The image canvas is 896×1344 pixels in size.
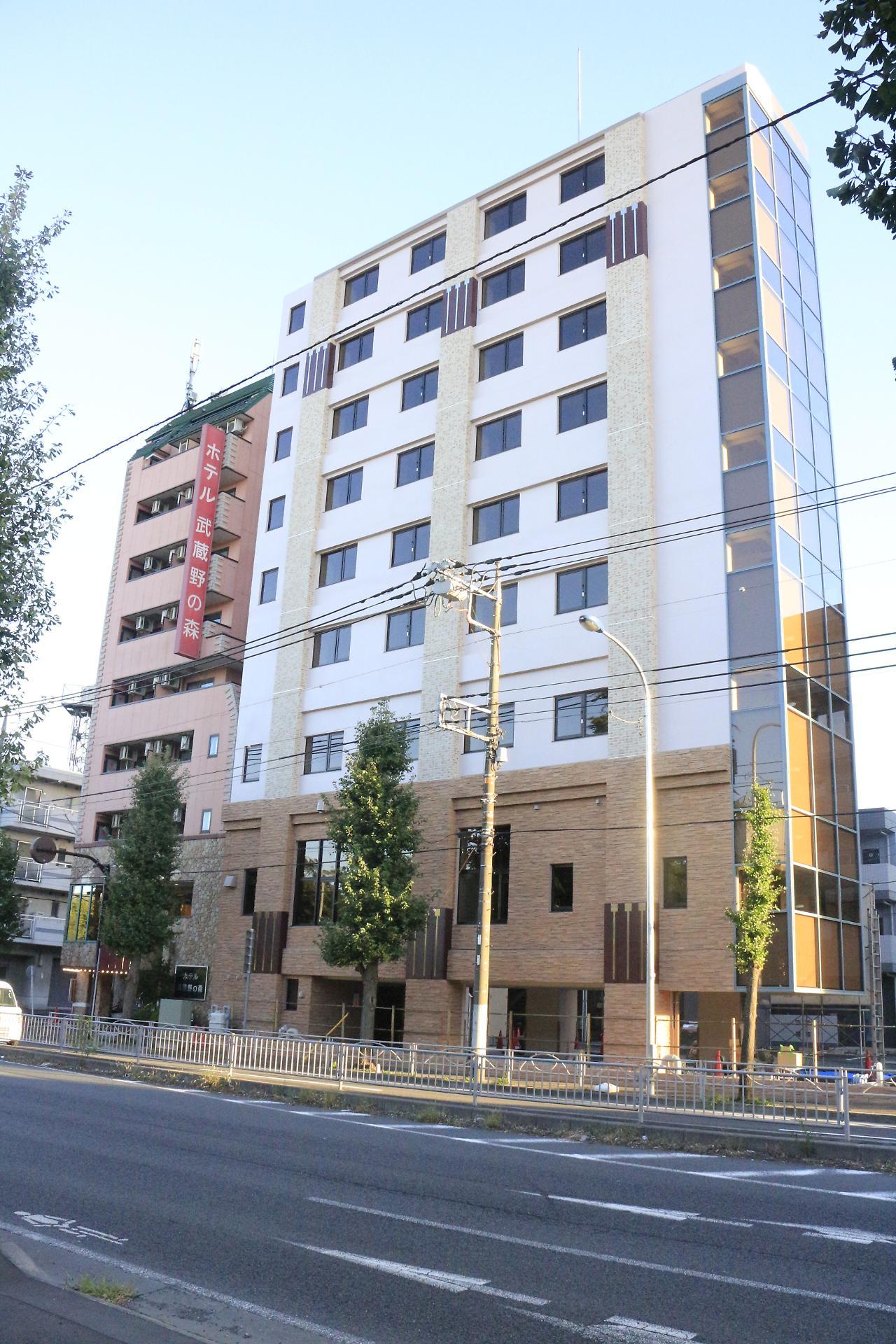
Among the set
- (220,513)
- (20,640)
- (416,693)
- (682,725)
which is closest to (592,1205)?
(20,640)

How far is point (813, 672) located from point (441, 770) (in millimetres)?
11537

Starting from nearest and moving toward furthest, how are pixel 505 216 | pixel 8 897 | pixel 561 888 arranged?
pixel 561 888 < pixel 505 216 < pixel 8 897

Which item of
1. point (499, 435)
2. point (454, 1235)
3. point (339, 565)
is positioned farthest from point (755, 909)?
point (339, 565)

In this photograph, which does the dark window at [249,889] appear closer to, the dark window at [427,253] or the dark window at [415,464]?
the dark window at [415,464]

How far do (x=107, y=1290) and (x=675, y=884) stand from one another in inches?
948

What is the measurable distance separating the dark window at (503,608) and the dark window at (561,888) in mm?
7887

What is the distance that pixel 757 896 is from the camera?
2548cm

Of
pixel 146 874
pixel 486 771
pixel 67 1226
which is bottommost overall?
pixel 67 1226

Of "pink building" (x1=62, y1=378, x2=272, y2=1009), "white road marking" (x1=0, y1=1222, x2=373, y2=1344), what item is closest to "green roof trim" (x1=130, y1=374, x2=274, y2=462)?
"pink building" (x1=62, y1=378, x2=272, y2=1009)

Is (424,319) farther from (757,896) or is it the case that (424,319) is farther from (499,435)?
(757,896)

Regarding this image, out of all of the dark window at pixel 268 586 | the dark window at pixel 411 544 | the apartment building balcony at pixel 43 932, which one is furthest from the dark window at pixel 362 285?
the apartment building balcony at pixel 43 932

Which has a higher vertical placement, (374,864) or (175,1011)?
(374,864)

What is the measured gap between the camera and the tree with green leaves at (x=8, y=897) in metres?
49.2

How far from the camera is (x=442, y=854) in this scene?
34188mm
